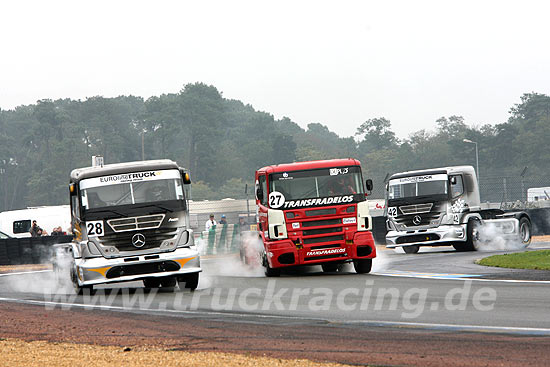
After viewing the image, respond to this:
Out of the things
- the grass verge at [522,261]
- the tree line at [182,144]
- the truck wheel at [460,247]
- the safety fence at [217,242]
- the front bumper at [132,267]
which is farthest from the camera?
the tree line at [182,144]

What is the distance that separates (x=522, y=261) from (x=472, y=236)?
18.1 feet

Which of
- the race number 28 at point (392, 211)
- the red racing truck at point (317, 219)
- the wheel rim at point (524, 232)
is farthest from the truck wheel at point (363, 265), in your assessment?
the wheel rim at point (524, 232)

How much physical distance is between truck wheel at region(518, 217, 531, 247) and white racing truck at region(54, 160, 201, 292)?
579 inches

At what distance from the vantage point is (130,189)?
15617mm

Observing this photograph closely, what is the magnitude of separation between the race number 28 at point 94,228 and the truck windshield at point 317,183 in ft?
14.0

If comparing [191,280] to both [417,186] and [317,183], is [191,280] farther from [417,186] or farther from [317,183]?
[417,186]

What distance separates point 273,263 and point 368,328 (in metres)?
7.97

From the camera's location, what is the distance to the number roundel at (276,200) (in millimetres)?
18109

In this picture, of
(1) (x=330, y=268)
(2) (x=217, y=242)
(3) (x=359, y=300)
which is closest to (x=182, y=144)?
(2) (x=217, y=242)

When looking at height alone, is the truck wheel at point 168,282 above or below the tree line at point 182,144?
below

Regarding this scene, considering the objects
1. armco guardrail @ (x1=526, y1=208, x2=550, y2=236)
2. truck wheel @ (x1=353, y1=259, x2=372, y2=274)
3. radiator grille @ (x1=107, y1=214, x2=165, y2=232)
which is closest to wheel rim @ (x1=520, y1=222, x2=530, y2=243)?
armco guardrail @ (x1=526, y1=208, x2=550, y2=236)

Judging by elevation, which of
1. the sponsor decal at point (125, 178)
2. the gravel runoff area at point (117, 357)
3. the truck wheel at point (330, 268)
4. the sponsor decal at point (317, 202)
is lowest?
the truck wheel at point (330, 268)

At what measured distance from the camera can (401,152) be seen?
12888cm

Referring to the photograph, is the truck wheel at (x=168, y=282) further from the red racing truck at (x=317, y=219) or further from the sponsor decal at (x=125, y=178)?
the sponsor decal at (x=125, y=178)
